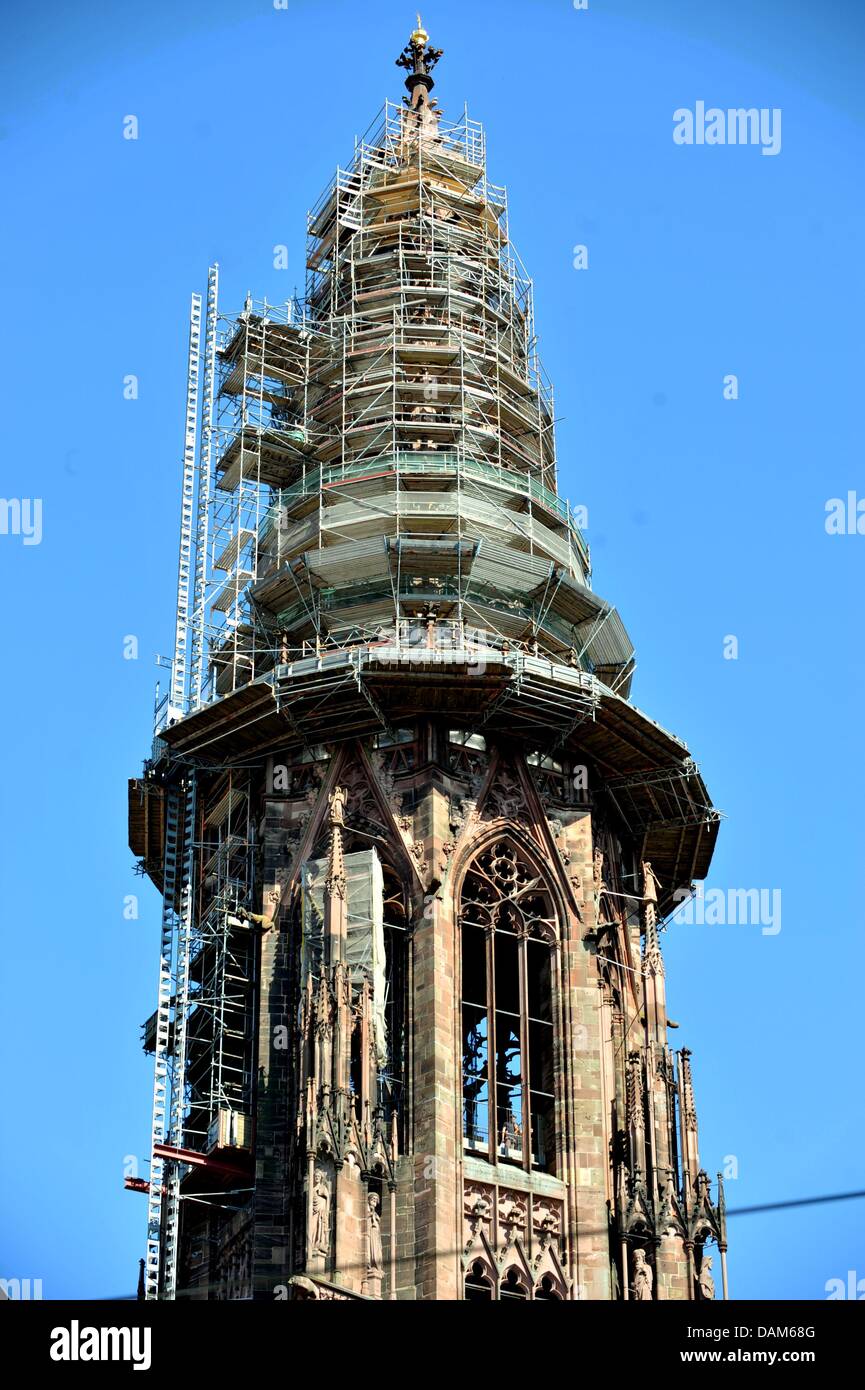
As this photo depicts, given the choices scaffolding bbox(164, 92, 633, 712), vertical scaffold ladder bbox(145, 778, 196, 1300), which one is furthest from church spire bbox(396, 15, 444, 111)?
vertical scaffold ladder bbox(145, 778, 196, 1300)

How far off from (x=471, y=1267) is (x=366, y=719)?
16.8 meters

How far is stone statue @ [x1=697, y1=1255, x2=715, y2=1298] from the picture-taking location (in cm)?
7831

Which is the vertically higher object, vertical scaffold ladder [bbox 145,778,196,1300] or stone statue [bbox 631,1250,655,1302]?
vertical scaffold ladder [bbox 145,778,196,1300]

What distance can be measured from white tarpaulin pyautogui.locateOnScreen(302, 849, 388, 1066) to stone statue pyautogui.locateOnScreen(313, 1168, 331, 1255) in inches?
166

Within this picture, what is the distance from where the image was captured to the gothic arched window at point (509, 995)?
266 feet

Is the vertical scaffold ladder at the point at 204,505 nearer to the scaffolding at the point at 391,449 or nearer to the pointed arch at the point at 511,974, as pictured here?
the scaffolding at the point at 391,449

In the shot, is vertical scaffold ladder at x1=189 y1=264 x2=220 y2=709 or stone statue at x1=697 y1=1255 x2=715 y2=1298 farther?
vertical scaffold ladder at x1=189 y1=264 x2=220 y2=709

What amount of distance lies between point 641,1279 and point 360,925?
12165mm

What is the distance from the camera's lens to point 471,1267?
76812mm

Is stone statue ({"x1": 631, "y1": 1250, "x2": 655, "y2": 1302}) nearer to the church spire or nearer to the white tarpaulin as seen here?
the white tarpaulin

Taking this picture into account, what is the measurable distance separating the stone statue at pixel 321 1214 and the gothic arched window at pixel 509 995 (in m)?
6.64

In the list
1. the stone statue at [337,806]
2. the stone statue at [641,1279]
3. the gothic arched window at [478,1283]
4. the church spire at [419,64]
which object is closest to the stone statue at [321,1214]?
the gothic arched window at [478,1283]
